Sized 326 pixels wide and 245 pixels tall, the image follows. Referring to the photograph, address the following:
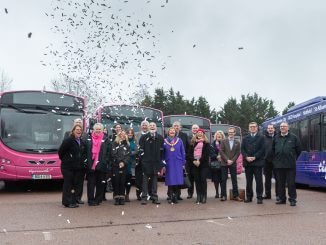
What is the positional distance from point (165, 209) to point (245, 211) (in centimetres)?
169

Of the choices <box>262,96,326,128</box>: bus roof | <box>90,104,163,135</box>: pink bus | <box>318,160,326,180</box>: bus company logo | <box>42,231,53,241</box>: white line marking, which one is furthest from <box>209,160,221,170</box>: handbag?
<box>42,231,53,241</box>: white line marking

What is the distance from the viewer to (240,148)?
12.4 m

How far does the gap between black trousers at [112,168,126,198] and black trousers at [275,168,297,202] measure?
3719mm

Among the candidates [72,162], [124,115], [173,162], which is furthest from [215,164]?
[124,115]

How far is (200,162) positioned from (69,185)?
3.20 meters

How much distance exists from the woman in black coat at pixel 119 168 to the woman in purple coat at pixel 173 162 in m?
1.00

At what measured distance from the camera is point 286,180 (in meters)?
11.9

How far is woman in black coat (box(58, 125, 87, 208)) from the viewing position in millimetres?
10875

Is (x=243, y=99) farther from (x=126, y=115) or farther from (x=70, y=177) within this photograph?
(x=70, y=177)

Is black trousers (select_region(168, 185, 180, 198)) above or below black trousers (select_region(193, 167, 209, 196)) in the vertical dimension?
below

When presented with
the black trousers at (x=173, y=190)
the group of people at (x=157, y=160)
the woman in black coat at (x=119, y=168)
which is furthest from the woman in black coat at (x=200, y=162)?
the woman in black coat at (x=119, y=168)

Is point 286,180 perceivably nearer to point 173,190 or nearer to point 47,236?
point 173,190

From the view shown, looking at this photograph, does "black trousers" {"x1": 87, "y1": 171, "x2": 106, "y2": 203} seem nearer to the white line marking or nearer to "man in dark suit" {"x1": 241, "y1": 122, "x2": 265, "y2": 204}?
the white line marking

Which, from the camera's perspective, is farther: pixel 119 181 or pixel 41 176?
pixel 41 176
